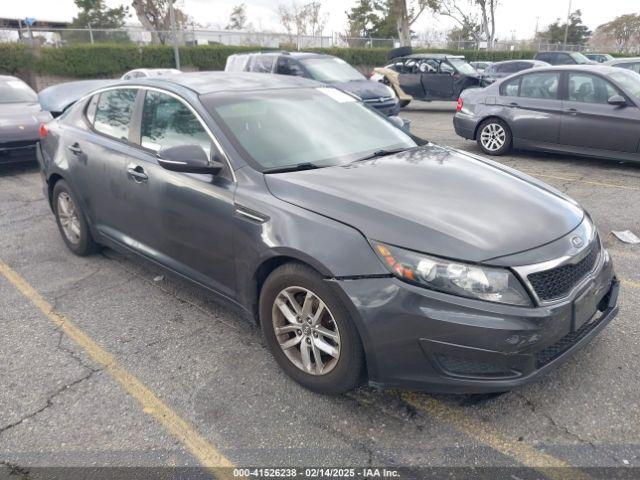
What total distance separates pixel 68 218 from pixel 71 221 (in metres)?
0.07

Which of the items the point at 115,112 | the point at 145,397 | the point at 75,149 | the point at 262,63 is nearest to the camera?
the point at 145,397

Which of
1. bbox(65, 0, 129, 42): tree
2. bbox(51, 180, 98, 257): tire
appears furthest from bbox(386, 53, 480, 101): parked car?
bbox(65, 0, 129, 42): tree

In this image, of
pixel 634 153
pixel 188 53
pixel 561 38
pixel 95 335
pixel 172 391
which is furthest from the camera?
pixel 561 38

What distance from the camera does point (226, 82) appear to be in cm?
380

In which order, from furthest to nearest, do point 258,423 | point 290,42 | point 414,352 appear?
point 290,42 < point 258,423 < point 414,352

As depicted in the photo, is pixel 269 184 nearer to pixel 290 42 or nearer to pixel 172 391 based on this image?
pixel 172 391

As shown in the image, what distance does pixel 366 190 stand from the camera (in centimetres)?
280

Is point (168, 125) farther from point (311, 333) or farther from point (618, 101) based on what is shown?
point (618, 101)

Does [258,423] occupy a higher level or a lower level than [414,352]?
lower

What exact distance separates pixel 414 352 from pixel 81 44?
857 inches

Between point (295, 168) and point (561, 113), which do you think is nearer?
point (295, 168)

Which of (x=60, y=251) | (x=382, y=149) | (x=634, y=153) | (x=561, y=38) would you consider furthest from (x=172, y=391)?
(x=561, y=38)

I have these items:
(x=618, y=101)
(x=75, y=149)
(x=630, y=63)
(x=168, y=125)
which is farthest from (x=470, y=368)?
(x=630, y=63)

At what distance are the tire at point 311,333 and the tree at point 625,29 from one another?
6759 cm
